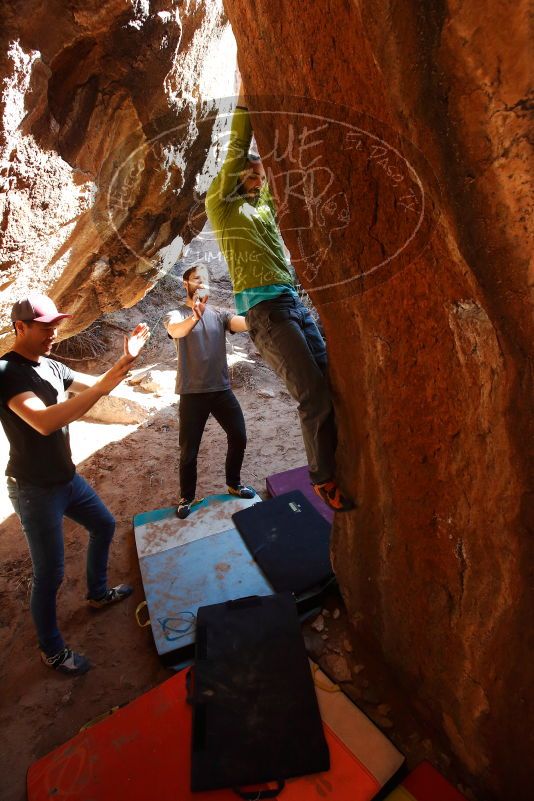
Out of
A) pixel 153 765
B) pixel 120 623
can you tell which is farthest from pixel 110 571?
pixel 153 765

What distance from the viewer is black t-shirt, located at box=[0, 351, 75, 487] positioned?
7.21 feet

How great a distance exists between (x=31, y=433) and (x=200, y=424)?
1.60 metres

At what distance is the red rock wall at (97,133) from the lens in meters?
2.62

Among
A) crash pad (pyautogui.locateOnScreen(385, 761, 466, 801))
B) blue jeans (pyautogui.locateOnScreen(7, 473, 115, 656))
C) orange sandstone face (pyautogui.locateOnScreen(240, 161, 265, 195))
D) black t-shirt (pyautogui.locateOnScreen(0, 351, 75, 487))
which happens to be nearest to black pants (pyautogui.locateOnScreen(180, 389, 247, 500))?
blue jeans (pyautogui.locateOnScreen(7, 473, 115, 656))

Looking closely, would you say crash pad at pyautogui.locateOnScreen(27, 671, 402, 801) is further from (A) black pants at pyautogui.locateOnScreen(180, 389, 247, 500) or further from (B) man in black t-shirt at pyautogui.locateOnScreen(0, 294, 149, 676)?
(A) black pants at pyautogui.locateOnScreen(180, 389, 247, 500)

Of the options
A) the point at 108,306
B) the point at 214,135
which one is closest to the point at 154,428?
the point at 108,306

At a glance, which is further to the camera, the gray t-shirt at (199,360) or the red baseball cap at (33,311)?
the gray t-shirt at (199,360)

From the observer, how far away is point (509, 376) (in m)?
1.32

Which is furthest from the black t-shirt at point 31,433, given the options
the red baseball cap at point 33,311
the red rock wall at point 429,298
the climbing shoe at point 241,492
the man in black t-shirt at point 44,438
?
the climbing shoe at point 241,492

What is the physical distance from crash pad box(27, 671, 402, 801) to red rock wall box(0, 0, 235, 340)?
2886 millimetres

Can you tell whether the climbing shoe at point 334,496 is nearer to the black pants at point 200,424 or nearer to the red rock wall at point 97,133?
the black pants at point 200,424

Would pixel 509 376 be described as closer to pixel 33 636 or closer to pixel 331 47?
pixel 331 47

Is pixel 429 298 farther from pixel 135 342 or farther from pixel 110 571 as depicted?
pixel 110 571

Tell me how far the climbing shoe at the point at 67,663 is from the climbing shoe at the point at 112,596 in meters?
0.42
